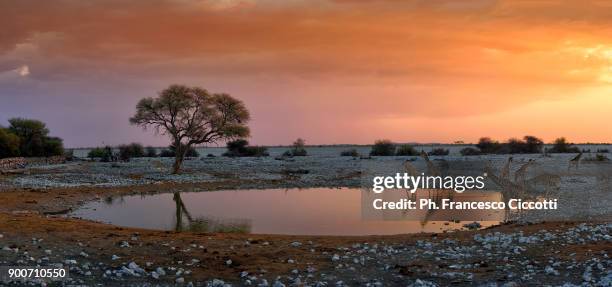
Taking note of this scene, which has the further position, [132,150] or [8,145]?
[132,150]

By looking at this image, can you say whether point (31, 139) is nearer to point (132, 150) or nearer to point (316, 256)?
point (132, 150)

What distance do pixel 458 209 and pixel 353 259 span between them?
14768mm

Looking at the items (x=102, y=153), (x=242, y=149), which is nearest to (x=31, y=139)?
(x=102, y=153)

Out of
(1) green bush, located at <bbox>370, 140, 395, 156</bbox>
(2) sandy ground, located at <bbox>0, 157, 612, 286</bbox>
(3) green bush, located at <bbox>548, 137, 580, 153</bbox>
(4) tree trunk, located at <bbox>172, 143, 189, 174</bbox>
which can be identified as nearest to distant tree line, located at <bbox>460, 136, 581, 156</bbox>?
(3) green bush, located at <bbox>548, 137, 580, 153</bbox>

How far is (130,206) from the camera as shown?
1144 inches

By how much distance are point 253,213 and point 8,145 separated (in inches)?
1656

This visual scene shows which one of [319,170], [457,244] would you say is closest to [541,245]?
[457,244]

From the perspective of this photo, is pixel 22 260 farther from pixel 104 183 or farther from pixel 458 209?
pixel 104 183

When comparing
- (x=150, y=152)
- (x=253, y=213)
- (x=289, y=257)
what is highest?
(x=150, y=152)

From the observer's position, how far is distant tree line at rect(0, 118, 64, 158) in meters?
59.8

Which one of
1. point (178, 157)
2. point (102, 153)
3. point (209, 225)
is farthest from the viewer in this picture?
point (102, 153)

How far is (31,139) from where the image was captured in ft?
210

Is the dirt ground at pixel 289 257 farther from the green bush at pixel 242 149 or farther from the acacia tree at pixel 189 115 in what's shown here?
the green bush at pixel 242 149

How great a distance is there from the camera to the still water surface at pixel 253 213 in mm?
22094
